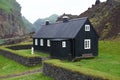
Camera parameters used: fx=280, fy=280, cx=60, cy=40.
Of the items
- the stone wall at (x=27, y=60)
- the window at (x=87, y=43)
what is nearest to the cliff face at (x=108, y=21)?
the window at (x=87, y=43)

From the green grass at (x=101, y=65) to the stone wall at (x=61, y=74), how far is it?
375 millimetres

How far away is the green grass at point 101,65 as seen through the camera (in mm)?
23900

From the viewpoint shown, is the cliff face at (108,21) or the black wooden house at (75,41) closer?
the black wooden house at (75,41)

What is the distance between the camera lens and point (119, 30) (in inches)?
3007

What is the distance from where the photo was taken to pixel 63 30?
49094 millimetres

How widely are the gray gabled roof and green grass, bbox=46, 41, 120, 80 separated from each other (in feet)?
19.0

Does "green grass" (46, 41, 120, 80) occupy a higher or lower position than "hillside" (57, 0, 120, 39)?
lower

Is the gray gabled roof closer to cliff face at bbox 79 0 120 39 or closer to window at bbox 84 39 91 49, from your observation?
window at bbox 84 39 91 49

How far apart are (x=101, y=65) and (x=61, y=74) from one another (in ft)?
29.6

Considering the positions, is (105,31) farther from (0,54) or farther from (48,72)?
(48,72)

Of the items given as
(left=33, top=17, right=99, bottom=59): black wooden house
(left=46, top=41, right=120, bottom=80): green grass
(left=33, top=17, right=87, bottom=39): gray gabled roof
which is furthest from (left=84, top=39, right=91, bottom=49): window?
(left=46, top=41, right=120, bottom=80): green grass

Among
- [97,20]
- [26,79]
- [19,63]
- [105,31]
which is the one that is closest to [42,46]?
[19,63]

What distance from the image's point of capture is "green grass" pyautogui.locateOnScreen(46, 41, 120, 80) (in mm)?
23900

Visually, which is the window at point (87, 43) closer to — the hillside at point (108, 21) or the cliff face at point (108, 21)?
the hillside at point (108, 21)
